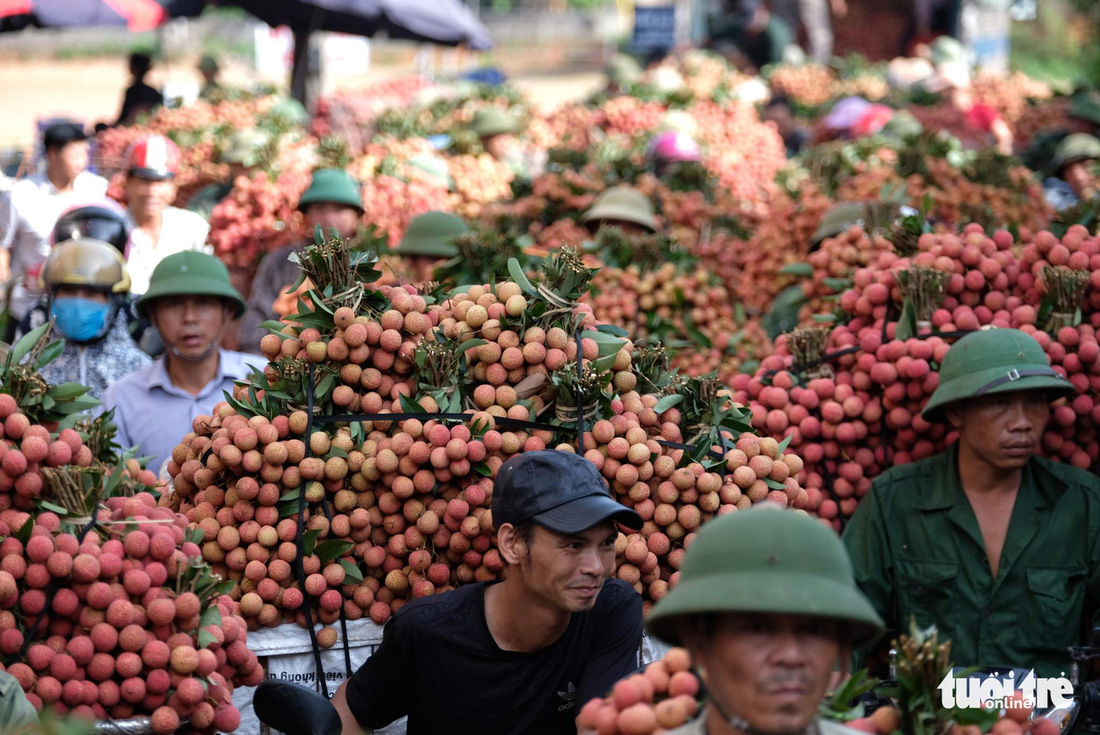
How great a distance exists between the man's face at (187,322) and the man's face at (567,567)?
2.12 metres

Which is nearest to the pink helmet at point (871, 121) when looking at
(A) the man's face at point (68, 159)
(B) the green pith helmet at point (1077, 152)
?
(B) the green pith helmet at point (1077, 152)

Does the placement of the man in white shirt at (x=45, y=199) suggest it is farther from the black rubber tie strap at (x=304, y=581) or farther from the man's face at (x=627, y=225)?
the black rubber tie strap at (x=304, y=581)

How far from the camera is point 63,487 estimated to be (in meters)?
2.85

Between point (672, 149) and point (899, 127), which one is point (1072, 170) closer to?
point (899, 127)

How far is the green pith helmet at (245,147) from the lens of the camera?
26.2 ft

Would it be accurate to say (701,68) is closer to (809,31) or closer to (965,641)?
(809,31)

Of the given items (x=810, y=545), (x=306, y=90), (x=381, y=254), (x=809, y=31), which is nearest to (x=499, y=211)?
(x=381, y=254)

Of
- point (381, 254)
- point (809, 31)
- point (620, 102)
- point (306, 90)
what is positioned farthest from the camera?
point (809, 31)

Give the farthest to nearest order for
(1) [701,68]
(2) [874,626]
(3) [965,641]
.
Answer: (1) [701,68] → (3) [965,641] → (2) [874,626]

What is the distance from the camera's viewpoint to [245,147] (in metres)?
8.45

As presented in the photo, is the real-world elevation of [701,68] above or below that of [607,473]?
above

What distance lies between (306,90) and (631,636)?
1053 centimetres

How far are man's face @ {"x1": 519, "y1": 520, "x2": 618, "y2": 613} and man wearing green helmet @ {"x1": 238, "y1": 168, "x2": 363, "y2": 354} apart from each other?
3.60 meters

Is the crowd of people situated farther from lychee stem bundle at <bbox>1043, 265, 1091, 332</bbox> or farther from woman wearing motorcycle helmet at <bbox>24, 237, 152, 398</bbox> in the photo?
lychee stem bundle at <bbox>1043, 265, 1091, 332</bbox>
